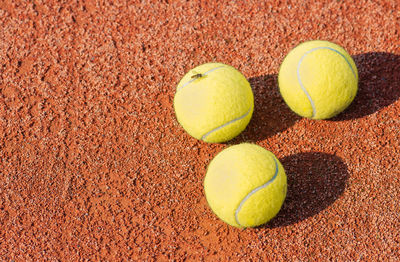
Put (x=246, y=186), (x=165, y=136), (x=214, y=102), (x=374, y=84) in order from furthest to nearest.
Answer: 1. (x=374, y=84)
2. (x=165, y=136)
3. (x=214, y=102)
4. (x=246, y=186)

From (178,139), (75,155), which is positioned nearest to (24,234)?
(75,155)

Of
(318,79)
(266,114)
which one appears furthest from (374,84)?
(266,114)

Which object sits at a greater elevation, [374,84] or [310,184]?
[374,84]

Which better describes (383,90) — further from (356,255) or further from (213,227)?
(213,227)

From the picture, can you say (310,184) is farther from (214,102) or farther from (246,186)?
(214,102)

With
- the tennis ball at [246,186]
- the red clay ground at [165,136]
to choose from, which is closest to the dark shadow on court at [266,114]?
the red clay ground at [165,136]

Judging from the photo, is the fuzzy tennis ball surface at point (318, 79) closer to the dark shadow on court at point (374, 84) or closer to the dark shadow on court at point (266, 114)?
the dark shadow on court at point (266, 114)
